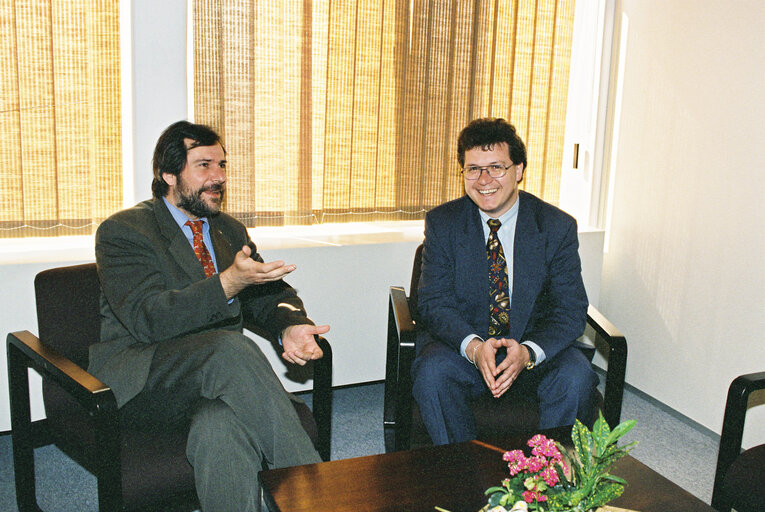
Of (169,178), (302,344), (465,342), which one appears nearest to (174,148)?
(169,178)

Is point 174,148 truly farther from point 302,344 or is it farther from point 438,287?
point 438,287

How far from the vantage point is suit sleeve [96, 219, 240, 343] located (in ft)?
7.10

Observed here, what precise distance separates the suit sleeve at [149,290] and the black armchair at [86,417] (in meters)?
0.14

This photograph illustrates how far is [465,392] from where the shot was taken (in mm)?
2449

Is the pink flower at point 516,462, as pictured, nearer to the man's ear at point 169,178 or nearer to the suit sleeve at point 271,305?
the suit sleeve at point 271,305

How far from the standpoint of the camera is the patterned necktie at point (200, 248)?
2455 mm

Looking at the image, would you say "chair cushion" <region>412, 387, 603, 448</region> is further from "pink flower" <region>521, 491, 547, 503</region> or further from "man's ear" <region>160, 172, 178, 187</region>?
"man's ear" <region>160, 172, 178, 187</region>

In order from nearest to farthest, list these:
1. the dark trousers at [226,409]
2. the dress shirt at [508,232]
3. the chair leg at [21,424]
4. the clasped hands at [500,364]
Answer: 1. the dark trousers at [226,409]
2. the chair leg at [21,424]
3. the clasped hands at [500,364]
4. the dress shirt at [508,232]

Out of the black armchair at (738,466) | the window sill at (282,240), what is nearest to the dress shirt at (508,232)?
the window sill at (282,240)

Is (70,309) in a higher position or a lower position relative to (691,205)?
lower

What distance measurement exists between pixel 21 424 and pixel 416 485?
4.37ft

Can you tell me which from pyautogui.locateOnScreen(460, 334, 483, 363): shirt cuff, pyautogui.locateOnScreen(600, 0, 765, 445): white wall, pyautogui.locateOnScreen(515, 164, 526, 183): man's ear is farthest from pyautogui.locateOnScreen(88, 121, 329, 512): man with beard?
pyautogui.locateOnScreen(600, 0, 765, 445): white wall

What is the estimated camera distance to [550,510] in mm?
1339

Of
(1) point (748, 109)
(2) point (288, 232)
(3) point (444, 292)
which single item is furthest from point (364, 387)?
(1) point (748, 109)
